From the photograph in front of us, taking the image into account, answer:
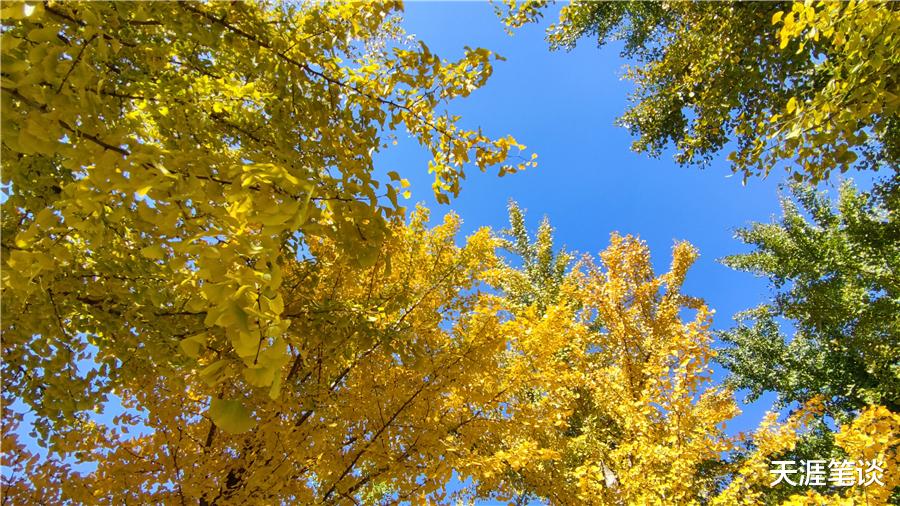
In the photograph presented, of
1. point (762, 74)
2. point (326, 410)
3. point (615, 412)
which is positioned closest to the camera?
point (326, 410)

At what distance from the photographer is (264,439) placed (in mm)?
2816

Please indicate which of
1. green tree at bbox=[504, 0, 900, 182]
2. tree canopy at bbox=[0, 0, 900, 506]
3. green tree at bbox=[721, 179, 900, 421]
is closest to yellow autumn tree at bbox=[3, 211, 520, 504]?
tree canopy at bbox=[0, 0, 900, 506]

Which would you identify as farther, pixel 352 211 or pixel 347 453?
pixel 347 453

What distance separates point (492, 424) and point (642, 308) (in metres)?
4.60

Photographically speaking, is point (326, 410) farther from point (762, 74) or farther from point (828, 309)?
point (828, 309)

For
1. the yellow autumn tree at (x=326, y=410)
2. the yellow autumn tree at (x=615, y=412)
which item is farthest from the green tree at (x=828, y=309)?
the yellow autumn tree at (x=326, y=410)

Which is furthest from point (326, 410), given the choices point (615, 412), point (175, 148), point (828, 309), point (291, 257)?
point (828, 309)

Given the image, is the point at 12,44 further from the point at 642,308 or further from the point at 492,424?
the point at 642,308

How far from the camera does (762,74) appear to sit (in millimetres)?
4262

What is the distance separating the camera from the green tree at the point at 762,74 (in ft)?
6.82

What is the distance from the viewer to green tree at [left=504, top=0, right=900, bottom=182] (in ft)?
6.82

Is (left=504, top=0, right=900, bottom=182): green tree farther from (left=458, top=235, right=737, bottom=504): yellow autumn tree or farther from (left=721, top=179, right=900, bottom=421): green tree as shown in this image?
(left=721, top=179, right=900, bottom=421): green tree


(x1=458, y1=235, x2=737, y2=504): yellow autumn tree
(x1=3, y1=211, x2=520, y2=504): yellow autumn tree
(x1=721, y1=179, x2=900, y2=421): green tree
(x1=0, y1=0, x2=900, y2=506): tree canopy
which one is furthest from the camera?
(x1=721, y1=179, x2=900, y2=421): green tree

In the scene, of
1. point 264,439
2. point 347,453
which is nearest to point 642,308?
point 347,453
